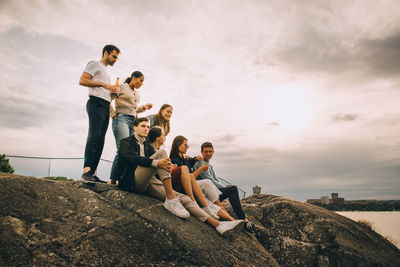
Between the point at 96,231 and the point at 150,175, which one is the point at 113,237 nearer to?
the point at 96,231

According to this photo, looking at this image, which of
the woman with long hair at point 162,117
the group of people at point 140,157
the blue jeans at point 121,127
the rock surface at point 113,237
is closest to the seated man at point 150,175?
the group of people at point 140,157

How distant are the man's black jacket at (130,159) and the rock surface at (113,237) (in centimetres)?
17

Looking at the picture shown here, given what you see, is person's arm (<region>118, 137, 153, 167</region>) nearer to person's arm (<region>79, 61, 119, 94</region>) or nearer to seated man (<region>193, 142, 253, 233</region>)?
person's arm (<region>79, 61, 119, 94</region>)

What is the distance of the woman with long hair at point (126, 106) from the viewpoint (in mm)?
4566

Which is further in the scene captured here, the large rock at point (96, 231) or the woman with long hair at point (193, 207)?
the woman with long hair at point (193, 207)

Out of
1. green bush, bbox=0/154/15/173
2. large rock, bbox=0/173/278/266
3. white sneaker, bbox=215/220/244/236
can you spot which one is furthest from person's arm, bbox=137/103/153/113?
green bush, bbox=0/154/15/173

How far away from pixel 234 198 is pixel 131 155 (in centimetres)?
222

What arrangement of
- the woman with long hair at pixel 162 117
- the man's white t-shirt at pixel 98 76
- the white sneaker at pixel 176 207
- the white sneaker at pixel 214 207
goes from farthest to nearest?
the woman with long hair at pixel 162 117 → the white sneaker at pixel 214 207 → the man's white t-shirt at pixel 98 76 → the white sneaker at pixel 176 207

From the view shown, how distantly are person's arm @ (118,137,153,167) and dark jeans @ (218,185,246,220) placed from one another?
6.45 ft

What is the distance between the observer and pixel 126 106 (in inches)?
185

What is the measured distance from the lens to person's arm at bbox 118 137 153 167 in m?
3.52

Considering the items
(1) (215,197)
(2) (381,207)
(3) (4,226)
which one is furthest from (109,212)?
(2) (381,207)

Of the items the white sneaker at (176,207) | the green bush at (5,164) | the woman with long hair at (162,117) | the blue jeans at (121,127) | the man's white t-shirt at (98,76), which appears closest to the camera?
the white sneaker at (176,207)

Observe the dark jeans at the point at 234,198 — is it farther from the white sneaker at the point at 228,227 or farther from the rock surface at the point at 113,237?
the white sneaker at the point at 228,227
